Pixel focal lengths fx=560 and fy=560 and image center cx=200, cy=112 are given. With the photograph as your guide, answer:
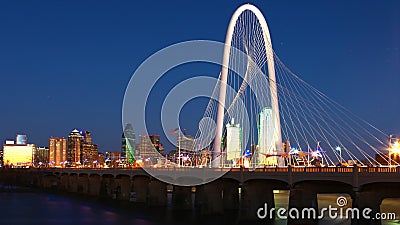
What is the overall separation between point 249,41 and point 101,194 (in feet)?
166

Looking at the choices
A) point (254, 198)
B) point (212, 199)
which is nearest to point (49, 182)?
point (212, 199)

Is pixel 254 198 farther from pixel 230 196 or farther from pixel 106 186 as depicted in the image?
pixel 106 186

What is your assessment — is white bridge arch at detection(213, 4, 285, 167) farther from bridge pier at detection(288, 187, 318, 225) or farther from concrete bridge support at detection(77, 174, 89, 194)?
concrete bridge support at detection(77, 174, 89, 194)

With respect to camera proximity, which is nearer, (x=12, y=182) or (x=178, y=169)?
(x=178, y=169)

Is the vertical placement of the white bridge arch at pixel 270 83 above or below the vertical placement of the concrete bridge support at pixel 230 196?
above

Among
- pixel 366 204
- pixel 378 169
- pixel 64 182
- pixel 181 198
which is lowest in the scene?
pixel 64 182

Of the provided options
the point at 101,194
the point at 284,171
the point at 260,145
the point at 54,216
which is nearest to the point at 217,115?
the point at 260,145

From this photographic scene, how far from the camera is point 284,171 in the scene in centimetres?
4669

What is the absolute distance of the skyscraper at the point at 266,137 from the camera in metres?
62.2

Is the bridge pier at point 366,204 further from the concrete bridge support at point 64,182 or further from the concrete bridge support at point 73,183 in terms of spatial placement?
the concrete bridge support at point 64,182

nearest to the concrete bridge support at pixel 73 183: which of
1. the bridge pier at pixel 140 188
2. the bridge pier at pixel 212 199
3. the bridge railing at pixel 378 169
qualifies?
the bridge pier at pixel 140 188

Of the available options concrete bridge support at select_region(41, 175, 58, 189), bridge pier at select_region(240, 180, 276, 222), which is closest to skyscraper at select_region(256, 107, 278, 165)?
bridge pier at select_region(240, 180, 276, 222)

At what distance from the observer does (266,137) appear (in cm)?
6731

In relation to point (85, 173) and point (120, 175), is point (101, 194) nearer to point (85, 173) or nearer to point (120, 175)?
point (85, 173)
